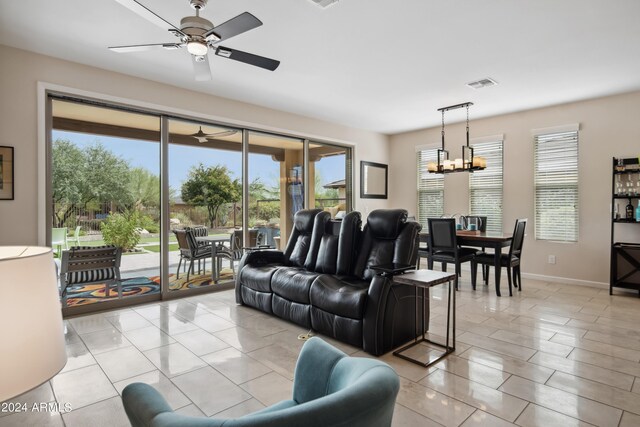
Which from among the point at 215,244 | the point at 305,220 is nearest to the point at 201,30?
the point at 305,220

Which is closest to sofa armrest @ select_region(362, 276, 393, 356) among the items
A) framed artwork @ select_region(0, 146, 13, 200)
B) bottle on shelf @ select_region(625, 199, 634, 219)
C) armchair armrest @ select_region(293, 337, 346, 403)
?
armchair armrest @ select_region(293, 337, 346, 403)

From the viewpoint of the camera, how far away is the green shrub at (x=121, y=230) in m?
4.30

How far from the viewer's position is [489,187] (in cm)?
643

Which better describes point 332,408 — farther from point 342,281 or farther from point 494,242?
point 494,242

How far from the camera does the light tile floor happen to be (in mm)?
2145

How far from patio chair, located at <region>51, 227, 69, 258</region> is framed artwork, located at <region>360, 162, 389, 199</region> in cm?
497

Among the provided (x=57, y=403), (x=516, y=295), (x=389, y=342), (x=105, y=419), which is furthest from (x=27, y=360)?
(x=516, y=295)

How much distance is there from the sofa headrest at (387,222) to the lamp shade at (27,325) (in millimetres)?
2943

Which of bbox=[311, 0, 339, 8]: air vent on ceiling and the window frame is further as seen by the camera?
the window frame

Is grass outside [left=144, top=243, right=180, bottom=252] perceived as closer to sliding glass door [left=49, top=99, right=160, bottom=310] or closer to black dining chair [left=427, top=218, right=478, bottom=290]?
sliding glass door [left=49, top=99, right=160, bottom=310]

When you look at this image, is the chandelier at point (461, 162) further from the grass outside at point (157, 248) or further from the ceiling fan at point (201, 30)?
the grass outside at point (157, 248)

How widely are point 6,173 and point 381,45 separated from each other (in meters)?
3.89

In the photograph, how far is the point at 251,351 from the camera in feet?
9.92

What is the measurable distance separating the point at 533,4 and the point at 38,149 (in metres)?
4.77
